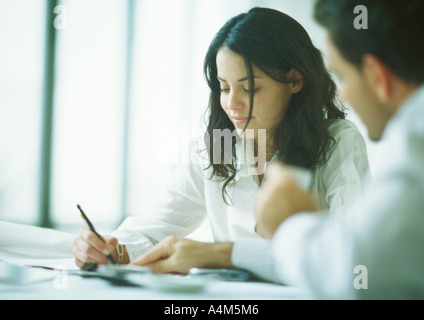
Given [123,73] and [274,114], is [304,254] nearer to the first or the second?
[274,114]

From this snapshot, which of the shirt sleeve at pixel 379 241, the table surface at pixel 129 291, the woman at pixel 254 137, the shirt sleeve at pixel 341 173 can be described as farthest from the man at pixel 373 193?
the woman at pixel 254 137

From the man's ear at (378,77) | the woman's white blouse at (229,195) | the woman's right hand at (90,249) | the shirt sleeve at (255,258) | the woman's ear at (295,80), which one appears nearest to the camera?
the man's ear at (378,77)

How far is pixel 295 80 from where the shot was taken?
0.98 meters

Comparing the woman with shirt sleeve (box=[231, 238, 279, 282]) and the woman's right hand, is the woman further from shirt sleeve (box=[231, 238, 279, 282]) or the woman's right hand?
shirt sleeve (box=[231, 238, 279, 282])

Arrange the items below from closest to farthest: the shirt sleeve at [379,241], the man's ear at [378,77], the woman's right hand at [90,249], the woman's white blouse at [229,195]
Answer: the shirt sleeve at [379,241], the man's ear at [378,77], the woman's right hand at [90,249], the woman's white blouse at [229,195]

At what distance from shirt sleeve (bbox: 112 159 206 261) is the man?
521 mm

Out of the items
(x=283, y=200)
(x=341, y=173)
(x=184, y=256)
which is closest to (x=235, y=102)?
(x=341, y=173)

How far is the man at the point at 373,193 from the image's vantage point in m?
0.40

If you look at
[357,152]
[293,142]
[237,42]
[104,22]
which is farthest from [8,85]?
[357,152]

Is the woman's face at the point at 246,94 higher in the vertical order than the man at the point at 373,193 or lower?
higher

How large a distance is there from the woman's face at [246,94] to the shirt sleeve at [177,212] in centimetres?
18

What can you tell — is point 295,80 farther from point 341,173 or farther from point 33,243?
point 33,243

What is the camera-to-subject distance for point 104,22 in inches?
83.7

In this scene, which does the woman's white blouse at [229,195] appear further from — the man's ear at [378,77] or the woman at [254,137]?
the man's ear at [378,77]
